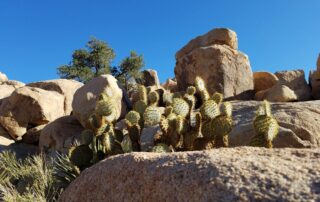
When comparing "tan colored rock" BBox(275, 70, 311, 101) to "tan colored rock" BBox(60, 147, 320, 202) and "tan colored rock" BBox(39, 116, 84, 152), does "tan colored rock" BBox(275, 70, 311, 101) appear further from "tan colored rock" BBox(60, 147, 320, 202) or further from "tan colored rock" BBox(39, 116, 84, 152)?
"tan colored rock" BBox(60, 147, 320, 202)

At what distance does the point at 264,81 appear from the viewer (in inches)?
568

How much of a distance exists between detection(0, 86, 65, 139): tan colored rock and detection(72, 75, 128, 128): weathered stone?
3.05 meters

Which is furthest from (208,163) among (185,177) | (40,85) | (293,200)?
(40,85)

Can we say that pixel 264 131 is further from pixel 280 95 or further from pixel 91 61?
pixel 91 61

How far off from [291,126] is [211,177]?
16.2ft

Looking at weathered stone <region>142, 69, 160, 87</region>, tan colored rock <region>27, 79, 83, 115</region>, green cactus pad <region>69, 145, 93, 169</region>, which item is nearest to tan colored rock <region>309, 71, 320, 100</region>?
green cactus pad <region>69, 145, 93, 169</region>

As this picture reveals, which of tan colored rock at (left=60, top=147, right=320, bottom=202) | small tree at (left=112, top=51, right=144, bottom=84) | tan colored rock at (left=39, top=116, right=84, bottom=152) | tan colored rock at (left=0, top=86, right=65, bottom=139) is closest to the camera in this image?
tan colored rock at (left=60, top=147, right=320, bottom=202)

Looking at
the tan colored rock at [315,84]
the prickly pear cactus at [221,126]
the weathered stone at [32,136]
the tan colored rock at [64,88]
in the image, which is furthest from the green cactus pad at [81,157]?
the tan colored rock at [64,88]

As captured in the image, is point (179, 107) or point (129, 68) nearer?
point (179, 107)

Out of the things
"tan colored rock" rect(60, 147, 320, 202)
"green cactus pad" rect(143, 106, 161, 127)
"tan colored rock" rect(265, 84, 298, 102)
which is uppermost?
"tan colored rock" rect(265, 84, 298, 102)

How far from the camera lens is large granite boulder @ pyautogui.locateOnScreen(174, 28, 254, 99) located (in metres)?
12.8

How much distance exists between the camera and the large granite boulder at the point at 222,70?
41.9ft

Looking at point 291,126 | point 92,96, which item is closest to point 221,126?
point 291,126

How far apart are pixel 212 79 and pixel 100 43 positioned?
2356cm
